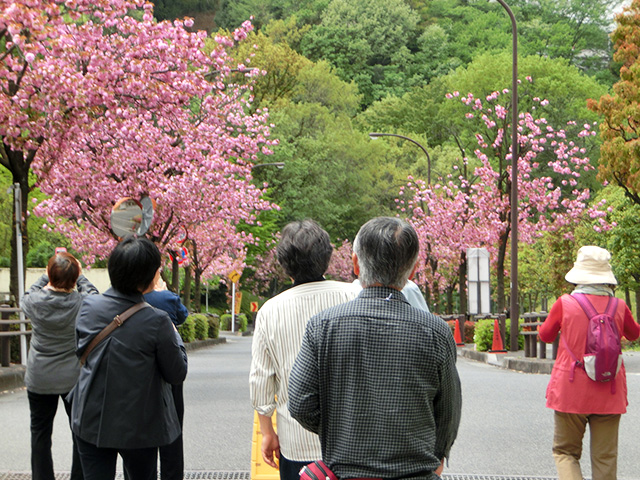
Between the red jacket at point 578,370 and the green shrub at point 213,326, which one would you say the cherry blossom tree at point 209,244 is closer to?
the green shrub at point 213,326

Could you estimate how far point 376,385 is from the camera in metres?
2.95

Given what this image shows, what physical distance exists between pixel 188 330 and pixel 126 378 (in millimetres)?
25171

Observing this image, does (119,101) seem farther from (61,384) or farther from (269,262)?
(269,262)

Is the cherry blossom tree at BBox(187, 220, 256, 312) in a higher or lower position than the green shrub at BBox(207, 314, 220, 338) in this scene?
higher

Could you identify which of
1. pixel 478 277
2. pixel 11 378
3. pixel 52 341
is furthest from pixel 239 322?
pixel 52 341

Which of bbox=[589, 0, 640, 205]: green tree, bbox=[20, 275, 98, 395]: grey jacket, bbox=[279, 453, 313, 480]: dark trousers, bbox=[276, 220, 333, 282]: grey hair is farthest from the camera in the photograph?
bbox=[589, 0, 640, 205]: green tree

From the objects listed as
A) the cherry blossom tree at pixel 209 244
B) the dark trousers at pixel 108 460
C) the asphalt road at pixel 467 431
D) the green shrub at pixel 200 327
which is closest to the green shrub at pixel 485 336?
the asphalt road at pixel 467 431

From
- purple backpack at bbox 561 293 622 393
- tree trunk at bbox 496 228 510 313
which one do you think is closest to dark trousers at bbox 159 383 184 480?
purple backpack at bbox 561 293 622 393

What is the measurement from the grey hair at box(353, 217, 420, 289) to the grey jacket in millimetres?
3154

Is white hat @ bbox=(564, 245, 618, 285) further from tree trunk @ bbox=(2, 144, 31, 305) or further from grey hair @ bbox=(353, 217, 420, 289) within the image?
tree trunk @ bbox=(2, 144, 31, 305)

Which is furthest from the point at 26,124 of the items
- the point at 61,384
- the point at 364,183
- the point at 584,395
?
the point at 364,183

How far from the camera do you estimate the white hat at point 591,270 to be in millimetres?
5676

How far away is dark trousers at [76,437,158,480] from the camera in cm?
427

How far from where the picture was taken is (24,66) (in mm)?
Answer: 15281
